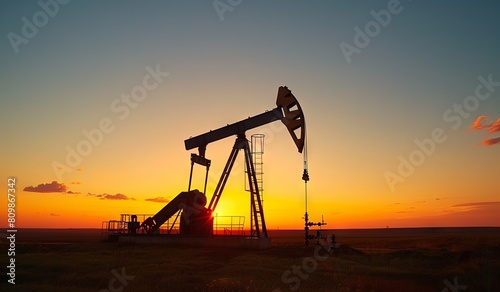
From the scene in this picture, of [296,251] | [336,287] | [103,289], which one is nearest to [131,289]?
[103,289]

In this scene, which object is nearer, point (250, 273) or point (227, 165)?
point (250, 273)

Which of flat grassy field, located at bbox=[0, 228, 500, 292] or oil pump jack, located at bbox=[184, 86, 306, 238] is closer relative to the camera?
flat grassy field, located at bbox=[0, 228, 500, 292]

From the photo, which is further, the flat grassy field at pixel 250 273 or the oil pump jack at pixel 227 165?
the oil pump jack at pixel 227 165

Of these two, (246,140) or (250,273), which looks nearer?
(250,273)

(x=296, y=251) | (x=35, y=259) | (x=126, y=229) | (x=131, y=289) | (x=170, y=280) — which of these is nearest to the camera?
(x=131, y=289)

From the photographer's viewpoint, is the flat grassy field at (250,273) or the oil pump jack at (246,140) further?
the oil pump jack at (246,140)

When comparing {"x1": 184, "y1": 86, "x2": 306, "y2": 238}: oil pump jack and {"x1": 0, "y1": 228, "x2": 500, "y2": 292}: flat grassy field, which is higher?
{"x1": 184, "y1": 86, "x2": 306, "y2": 238}: oil pump jack

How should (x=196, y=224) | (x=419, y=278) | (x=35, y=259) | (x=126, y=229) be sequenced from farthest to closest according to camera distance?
(x=126, y=229) < (x=196, y=224) < (x=35, y=259) < (x=419, y=278)

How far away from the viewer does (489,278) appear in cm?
1291

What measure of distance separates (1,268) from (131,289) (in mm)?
6143

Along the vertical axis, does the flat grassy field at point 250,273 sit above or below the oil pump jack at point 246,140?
below

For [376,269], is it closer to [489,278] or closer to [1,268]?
[489,278]

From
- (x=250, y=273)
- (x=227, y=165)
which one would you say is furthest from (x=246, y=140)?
(x=250, y=273)

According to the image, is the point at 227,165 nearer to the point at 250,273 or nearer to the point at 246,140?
the point at 246,140
